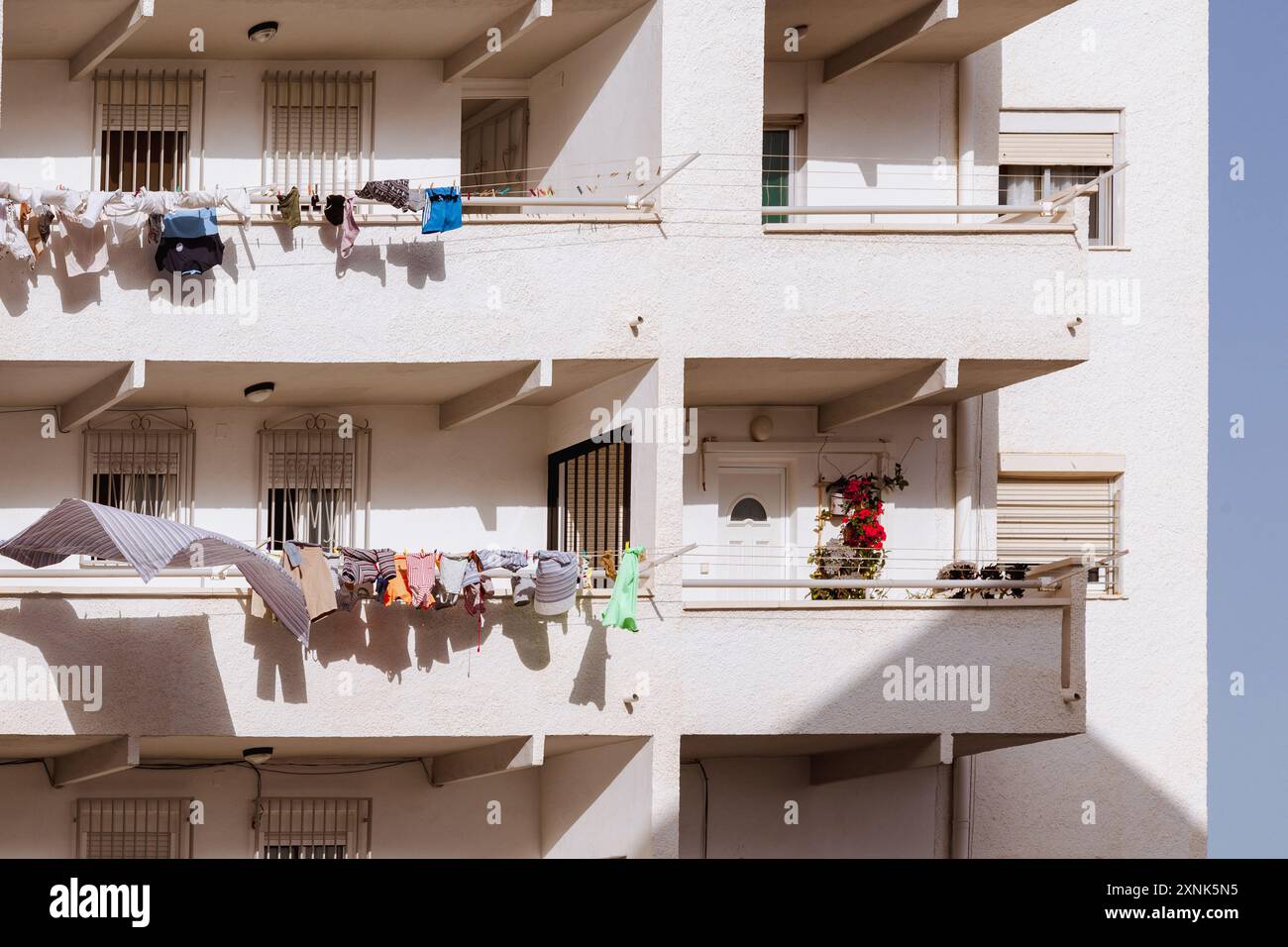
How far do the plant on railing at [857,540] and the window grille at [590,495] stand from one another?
1.94m

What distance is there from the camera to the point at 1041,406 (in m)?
24.8

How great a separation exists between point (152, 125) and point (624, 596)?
7122mm

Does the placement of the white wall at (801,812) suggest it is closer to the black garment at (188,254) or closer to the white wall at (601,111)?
→ the white wall at (601,111)

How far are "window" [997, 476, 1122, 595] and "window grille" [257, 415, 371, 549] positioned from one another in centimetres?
653

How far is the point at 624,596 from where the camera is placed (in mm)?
20625

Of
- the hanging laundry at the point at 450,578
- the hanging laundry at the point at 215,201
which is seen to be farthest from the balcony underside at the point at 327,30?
the hanging laundry at the point at 450,578

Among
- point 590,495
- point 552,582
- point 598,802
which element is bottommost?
point 598,802

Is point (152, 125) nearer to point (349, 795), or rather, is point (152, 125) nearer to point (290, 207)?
point (290, 207)

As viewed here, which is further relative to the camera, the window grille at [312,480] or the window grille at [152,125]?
the window grille at [152,125]

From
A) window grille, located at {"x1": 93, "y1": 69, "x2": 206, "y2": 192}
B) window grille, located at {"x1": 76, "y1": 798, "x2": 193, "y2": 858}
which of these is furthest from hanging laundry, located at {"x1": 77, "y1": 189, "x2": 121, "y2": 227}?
window grille, located at {"x1": 76, "y1": 798, "x2": 193, "y2": 858}

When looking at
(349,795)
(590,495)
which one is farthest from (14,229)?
(349,795)

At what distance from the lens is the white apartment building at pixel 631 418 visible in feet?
69.1

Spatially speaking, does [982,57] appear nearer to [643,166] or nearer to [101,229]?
[643,166]

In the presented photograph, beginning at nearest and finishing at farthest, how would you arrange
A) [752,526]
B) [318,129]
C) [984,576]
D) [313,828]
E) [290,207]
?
[290,207] → [984,576] → [313,828] → [318,129] → [752,526]
